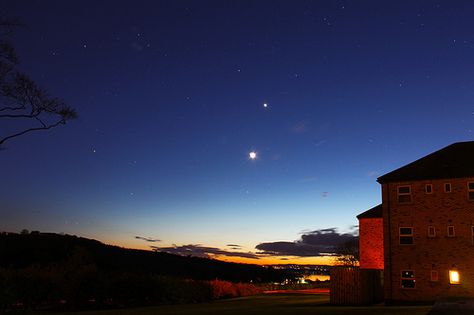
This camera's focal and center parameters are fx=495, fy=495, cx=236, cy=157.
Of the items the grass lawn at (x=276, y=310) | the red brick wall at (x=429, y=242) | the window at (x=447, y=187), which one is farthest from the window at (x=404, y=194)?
the grass lawn at (x=276, y=310)

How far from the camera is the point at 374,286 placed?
102 feet

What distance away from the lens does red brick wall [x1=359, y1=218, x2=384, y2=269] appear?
126 feet

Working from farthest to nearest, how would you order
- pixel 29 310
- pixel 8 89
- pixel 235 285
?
1. pixel 235 285
2. pixel 29 310
3. pixel 8 89

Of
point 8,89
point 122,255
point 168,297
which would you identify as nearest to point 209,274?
point 122,255

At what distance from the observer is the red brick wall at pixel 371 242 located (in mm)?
38312

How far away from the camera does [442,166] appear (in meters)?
31.2

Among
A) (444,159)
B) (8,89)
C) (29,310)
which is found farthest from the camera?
(444,159)

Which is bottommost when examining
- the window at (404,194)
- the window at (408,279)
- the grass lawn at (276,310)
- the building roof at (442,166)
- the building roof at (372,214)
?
the grass lawn at (276,310)

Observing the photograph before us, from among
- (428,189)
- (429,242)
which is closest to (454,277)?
(429,242)

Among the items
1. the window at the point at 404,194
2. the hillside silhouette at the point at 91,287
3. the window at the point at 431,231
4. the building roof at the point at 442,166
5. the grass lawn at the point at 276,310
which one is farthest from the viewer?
the window at the point at 404,194

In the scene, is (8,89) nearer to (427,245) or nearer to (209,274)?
(427,245)

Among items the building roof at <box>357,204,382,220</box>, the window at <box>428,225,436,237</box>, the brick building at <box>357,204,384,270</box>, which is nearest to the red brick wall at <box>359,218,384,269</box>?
the brick building at <box>357,204,384,270</box>

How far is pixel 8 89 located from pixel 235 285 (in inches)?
1137

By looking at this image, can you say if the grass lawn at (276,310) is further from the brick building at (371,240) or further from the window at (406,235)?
the brick building at (371,240)
